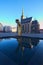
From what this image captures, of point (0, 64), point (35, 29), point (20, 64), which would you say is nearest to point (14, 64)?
point (20, 64)

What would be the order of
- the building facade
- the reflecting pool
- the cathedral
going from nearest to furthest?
the reflecting pool < the building facade < the cathedral

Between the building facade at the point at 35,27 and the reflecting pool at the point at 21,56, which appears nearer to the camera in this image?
the reflecting pool at the point at 21,56

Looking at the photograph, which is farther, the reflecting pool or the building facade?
the building facade

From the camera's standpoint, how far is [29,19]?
66.1 meters

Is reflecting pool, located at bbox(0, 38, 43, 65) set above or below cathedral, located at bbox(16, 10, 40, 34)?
below

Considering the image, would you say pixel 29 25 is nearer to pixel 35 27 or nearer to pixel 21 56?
pixel 35 27

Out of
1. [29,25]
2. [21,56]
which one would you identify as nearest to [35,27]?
[29,25]

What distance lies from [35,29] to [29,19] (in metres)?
9.86

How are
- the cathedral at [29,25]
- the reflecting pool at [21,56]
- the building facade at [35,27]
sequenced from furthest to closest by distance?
the cathedral at [29,25] < the building facade at [35,27] < the reflecting pool at [21,56]

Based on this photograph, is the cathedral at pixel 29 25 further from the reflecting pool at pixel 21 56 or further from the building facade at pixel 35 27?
the reflecting pool at pixel 21 56

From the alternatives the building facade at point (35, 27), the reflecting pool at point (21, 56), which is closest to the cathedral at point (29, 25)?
the building facade at point (35, 27)

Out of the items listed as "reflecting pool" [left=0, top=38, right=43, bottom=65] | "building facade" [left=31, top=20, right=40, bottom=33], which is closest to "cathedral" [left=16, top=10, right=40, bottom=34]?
"building facade" [left=31, top=20, right=40, bottom=33]

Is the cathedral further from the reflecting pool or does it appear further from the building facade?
the reflecting pool

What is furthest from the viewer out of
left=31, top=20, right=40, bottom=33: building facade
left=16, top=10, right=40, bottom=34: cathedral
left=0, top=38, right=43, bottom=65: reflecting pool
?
left=16, top=10, right=40, bottom=34: cathedral
